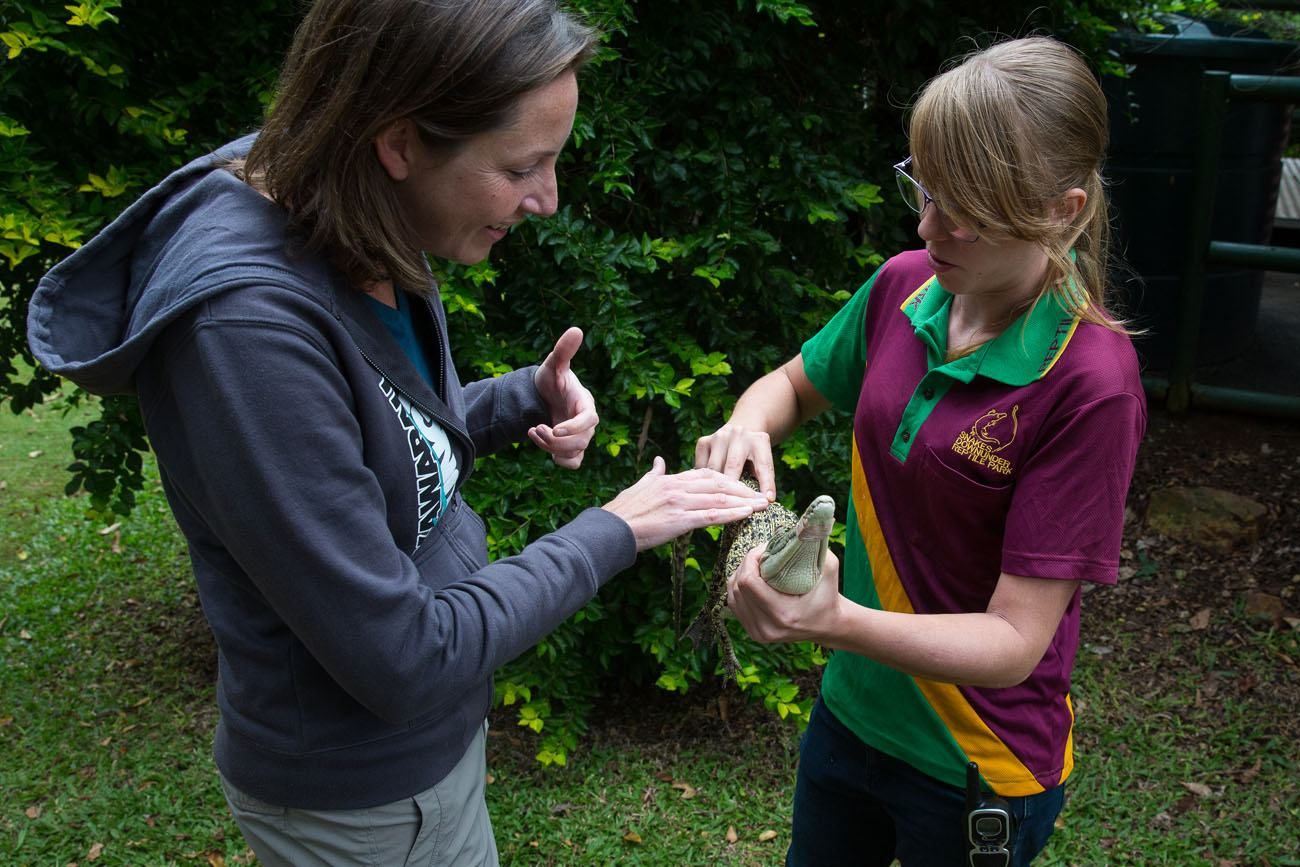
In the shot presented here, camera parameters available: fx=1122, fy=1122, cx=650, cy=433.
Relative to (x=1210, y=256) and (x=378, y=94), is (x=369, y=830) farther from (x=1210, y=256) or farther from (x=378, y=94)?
(x=1210, y=256)

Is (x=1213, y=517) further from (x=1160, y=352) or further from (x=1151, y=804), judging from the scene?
(x=1151, y=804)

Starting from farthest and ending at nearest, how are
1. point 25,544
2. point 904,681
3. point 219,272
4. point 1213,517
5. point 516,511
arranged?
1. point 25,544
2. point 1213,517
3. point 516,511
4. point 904,681
5. point 219,272

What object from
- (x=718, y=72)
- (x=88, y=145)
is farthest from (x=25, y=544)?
(x=718, y=72)

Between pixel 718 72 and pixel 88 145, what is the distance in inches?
89.0

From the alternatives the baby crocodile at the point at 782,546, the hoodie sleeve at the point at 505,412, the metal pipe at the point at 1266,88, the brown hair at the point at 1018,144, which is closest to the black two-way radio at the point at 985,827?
the baby crocodile at the point at 782,546

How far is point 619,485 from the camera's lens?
13.1 ft

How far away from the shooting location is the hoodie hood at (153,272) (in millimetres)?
1514

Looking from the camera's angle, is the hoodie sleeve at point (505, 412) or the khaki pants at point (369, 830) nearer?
the khaki pants at point (369, 830)

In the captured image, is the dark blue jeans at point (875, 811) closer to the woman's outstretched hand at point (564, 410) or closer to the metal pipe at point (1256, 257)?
the woman's outstretched hand at point (564, 410)

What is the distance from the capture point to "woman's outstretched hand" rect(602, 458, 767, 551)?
1.94 m

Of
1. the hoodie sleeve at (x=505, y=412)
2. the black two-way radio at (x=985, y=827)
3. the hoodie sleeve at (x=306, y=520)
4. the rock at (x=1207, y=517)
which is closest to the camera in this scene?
the hoodie sleeve at (x=306, y=520)

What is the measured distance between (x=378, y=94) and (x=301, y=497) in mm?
574

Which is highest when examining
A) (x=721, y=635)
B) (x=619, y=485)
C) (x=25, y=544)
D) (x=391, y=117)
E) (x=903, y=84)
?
(x=391, y=117)

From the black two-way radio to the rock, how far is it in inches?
153
